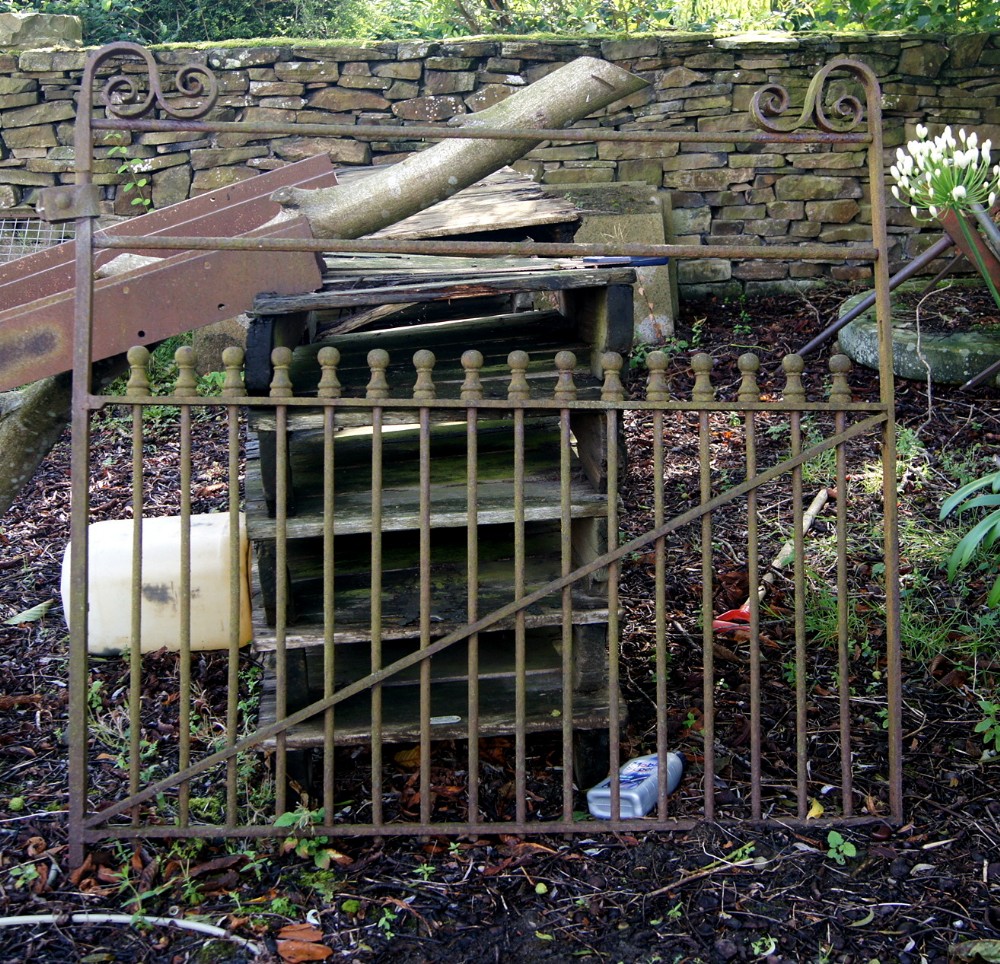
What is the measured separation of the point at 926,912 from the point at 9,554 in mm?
3821

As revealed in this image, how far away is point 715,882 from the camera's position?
2309 mm

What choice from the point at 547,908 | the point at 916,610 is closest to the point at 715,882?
the point at 547,908

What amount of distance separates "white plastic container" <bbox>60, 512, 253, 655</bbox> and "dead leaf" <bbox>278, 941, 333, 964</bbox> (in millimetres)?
1415

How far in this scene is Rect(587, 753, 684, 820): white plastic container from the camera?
2.58 meters

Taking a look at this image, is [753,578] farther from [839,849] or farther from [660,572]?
[839,849]

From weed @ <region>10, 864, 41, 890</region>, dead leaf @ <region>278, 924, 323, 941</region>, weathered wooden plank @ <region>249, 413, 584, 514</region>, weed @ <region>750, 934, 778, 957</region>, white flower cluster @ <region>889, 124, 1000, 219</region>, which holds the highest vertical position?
white flower cluster @ <region>889, 124, 1000, 219</region>

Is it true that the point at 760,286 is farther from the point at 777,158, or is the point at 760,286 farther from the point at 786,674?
the point at 786,674

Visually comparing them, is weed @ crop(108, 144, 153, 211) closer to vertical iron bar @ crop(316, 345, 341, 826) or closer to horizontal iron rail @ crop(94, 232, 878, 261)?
horizontal iron rail @ crop(94, 232, 878, 261)

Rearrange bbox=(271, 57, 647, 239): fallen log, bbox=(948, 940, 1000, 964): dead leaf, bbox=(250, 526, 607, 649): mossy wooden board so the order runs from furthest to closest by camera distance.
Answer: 1. bbox=(271, 57, 647, 239): fallen log
2. bbox=(250, 526, 607, 649): mossy wooden board
3. bbox=(948, 940, 1000, 964): dead leaf

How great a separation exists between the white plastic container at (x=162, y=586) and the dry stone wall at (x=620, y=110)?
4082mm

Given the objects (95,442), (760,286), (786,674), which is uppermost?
(760,286)

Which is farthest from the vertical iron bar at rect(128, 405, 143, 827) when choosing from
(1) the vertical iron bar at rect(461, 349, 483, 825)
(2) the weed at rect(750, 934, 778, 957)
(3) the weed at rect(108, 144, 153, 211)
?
(3) the weed at rect(108, 144, 153, 211)

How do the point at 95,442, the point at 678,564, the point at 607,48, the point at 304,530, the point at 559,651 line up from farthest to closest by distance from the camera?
the point at 607,48 < the point at 95,442 < the point at 678,564 < the point at 559,651 < the point at 304,530

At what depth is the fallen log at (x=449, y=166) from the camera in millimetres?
2719
